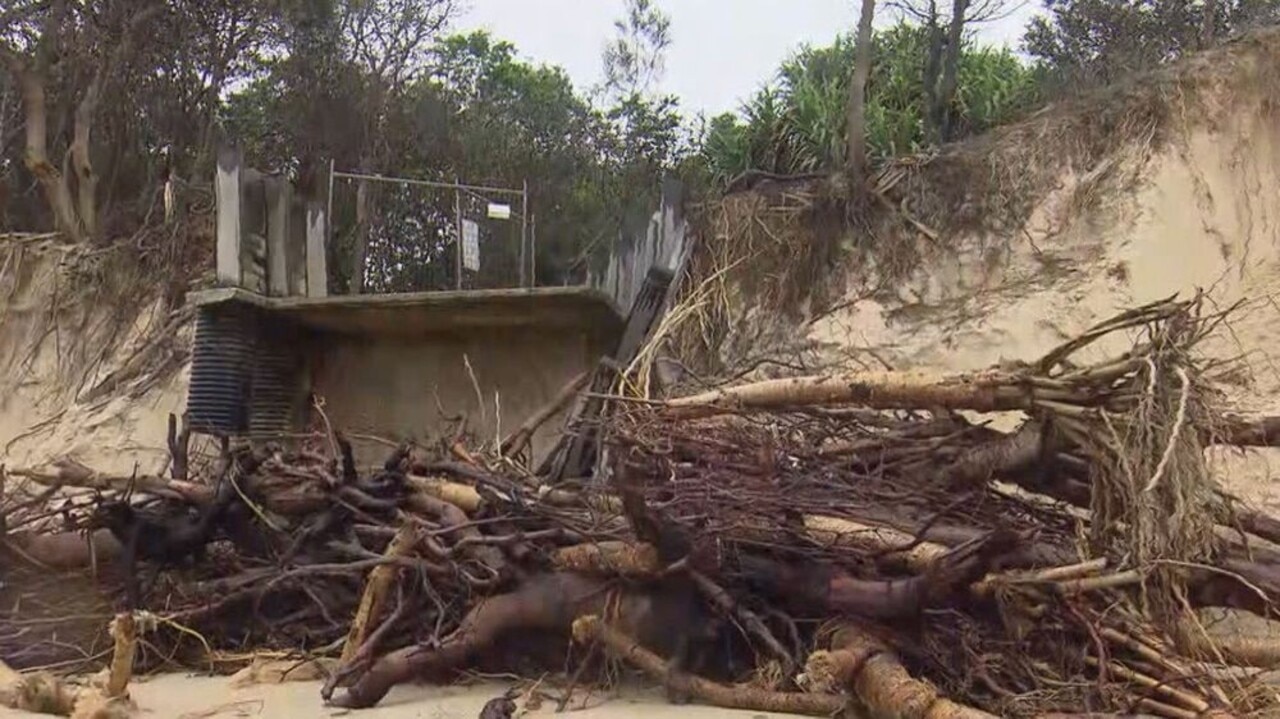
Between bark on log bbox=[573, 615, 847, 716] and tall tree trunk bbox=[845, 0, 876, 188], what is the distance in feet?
19.3

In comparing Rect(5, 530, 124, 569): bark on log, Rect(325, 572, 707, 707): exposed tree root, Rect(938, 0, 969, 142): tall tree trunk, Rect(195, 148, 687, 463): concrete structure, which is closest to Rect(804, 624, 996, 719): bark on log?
Rect(325, 572, 707, 707): exposed tree root

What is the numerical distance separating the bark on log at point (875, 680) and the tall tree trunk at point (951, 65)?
332 inches

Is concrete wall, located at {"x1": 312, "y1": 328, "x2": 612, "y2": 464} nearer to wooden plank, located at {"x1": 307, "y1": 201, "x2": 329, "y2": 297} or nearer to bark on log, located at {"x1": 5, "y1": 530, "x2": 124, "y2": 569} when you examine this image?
wooden plank, located at {"x1": 307, "y1": 201, "x2": 329, "y2": 297}

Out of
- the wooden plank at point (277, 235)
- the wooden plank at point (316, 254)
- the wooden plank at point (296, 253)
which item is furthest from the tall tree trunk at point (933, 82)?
the wooden plank at point (277, 235)

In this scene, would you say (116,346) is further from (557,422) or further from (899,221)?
(899,221)

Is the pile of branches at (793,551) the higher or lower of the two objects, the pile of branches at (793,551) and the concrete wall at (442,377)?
the lower

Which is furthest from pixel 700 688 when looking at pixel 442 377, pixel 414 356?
pixel 414 356

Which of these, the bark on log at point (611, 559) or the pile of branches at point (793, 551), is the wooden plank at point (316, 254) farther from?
the bark on log at point (611, 559)

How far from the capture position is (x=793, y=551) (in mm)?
4852

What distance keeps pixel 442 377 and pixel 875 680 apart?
19.1 ft

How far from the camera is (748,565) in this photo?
4918mm

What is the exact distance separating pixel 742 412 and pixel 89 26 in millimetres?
10443

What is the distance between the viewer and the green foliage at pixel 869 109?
11930 mm

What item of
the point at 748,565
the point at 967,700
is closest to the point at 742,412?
the point at 748,565
